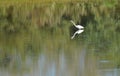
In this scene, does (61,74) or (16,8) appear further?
(16,8)

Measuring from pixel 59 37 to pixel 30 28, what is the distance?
138 inches

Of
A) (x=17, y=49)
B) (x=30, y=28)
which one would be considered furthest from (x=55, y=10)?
(x=17, y=49)

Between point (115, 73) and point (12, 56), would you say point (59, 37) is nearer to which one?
point (12, 56)

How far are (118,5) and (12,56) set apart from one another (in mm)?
12640

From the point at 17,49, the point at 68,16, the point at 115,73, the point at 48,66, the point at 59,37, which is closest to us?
the point at 115,73

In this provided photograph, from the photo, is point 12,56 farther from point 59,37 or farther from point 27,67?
point 59,37

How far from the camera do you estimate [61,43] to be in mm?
17672

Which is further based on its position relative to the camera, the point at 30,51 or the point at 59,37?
the point at 59,37

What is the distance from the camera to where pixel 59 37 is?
19266 mm

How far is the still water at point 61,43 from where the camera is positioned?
1412cm

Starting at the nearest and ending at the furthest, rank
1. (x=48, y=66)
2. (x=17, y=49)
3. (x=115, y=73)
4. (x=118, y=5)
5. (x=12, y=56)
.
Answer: (x=115, y=73) < (x=48, y=66) < (x=12, y=56) < (x=17, y=49) < (x=118, y=5)

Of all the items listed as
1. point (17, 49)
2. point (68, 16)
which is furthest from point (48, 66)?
point (68, 16)

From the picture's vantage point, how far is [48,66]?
47.2ft

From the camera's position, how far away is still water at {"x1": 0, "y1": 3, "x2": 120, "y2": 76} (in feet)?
46.3
